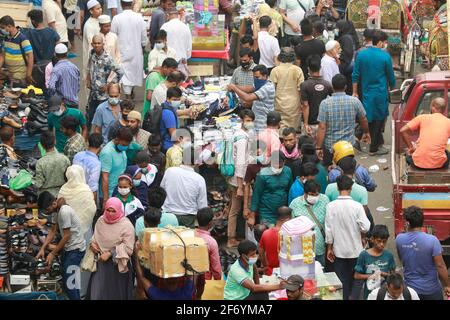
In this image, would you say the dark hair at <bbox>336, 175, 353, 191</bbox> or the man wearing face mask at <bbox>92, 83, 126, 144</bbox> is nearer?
the dark hair at <bbox>336, 175, 353, 191</bbox>

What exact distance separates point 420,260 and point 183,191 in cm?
311

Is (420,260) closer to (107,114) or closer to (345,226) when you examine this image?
(345,226)

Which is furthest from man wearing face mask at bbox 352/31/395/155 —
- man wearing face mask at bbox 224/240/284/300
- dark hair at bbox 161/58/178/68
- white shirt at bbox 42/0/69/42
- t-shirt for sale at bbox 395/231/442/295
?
man wearing face mask at bbox 224/240/284/300

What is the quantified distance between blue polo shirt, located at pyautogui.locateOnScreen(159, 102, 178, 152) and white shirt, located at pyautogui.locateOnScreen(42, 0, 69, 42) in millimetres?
4859

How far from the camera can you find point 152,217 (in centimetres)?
1434

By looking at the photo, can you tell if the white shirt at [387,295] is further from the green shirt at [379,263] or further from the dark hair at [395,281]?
the green shirt at [379,263]

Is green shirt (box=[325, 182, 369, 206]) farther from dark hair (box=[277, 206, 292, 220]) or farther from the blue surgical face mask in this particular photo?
the blue surgical face mask

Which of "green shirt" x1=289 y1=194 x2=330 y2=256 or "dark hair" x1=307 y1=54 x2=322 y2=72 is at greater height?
"dark hair" x1=307 y1=54 x2=322 y2=72

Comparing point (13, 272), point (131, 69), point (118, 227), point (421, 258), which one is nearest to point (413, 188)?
point (421, 258)

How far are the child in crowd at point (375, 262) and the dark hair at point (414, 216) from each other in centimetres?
31

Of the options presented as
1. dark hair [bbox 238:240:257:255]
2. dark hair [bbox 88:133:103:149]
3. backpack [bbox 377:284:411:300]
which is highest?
dark hair [bbox 88:133:103:149]

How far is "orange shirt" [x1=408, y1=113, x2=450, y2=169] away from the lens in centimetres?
1593

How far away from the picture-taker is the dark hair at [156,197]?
14867 mm

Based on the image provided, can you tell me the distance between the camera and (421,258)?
1403 cm
